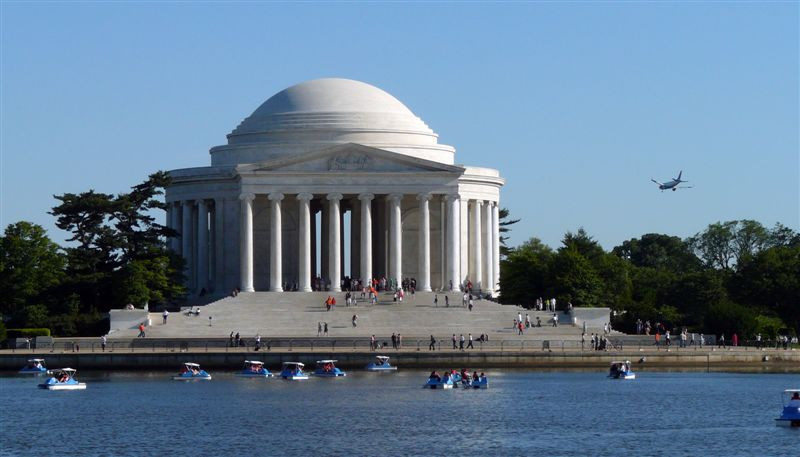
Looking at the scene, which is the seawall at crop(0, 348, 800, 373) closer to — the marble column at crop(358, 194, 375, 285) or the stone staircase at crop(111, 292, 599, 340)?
the stone staircase at crop(111, 292, 599, 340)

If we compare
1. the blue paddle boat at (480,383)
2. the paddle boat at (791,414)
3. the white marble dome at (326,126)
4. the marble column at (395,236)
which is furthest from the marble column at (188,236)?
the paddle boat at (791,414)

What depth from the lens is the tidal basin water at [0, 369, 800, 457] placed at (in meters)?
92.6

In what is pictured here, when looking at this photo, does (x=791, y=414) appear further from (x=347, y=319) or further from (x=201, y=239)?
(x=201, y=239)

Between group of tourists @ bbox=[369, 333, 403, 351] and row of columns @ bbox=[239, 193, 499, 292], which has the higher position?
row of columns @ bbox=[239, 193, 499, 292]

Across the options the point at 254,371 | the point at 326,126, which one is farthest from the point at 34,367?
the point at 326,126

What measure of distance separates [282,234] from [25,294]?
2474cm

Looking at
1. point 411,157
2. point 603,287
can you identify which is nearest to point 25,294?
point 411,157

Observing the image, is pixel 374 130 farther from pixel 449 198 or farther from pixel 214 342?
pixel 214 342

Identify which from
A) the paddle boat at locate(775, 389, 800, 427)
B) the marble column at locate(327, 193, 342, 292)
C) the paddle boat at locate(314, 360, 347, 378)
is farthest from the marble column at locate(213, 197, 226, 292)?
the paddle boat at locate(775, 389, 800, 427)

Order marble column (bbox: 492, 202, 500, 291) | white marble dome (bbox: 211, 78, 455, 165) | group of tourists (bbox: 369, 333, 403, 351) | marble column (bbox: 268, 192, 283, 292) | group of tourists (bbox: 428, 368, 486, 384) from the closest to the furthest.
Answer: group of tourists (bbox: 428, 368, 486, 384) < group of tourists (bbox: 369, 333, 403, 351) < marble column (bbox: 268, 192, 283, 292) < white marble dome (bbox: 211, 78, 455, 165) < marble column (bbox: 492, 202, 500, 291)

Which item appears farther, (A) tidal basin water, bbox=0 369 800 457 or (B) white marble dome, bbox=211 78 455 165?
(B) white marble dome, bbox=211 78 455 165

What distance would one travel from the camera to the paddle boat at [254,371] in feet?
427

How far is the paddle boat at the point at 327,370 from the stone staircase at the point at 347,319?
16123 mm

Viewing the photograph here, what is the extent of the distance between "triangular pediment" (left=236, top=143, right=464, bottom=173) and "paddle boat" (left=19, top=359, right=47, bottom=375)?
1470 inches
